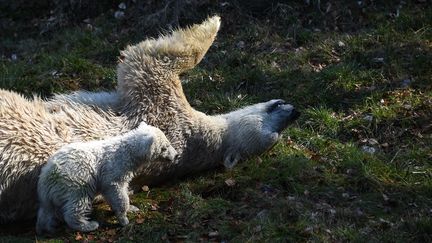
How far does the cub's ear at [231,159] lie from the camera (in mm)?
7246

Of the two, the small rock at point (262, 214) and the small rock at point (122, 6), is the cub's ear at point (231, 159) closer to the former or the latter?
the small rock at point (262, 214)

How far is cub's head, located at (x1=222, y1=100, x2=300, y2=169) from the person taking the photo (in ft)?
24.0

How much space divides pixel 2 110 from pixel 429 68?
5201 mm

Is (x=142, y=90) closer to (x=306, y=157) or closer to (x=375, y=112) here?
(x=306, y=157)

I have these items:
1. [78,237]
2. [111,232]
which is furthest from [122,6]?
[78,237]

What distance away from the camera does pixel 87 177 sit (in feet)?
19.6

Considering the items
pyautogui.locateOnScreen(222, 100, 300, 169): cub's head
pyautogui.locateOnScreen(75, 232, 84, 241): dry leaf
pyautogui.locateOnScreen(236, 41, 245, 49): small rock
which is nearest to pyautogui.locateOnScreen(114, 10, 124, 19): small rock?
pyautogui.locateOnScreen(236, 41, 245, 49): small rock

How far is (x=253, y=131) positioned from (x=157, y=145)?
50.9 inches

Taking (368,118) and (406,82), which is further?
(406,82)

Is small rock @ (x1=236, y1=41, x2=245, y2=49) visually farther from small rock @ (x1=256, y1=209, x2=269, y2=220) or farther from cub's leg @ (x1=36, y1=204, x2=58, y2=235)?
cub's leg @ (x1=36, y1=204, x2=58, y2=235)

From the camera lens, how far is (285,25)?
394 inches

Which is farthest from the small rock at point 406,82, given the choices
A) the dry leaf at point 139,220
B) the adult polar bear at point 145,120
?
the dry leaf at point 139,220

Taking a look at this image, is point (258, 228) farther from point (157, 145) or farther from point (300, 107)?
point (300, 107)

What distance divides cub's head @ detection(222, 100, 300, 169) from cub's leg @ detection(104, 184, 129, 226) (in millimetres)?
1418
